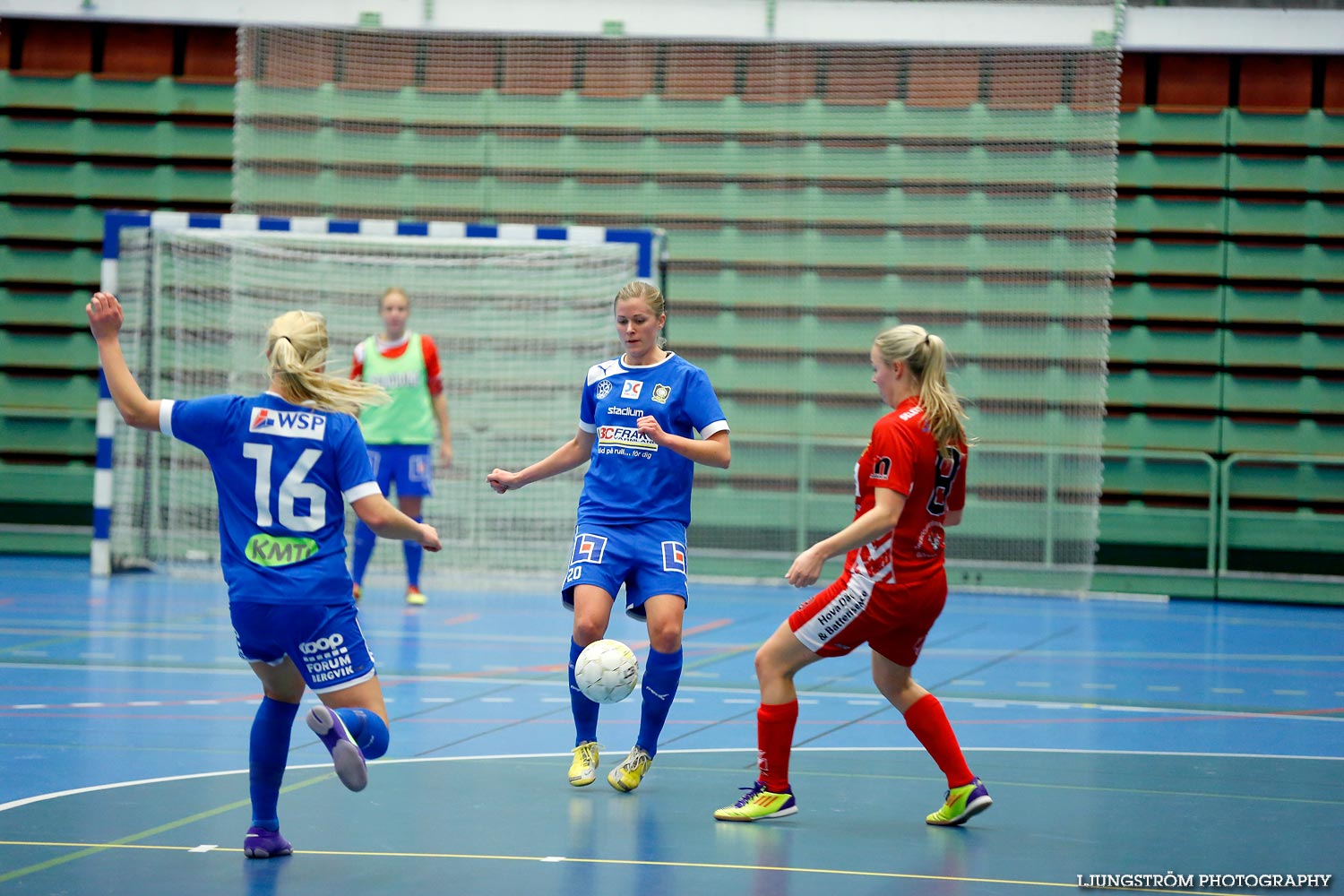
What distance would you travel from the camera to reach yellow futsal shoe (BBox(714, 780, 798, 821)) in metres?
4.75

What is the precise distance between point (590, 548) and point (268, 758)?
1.52 m

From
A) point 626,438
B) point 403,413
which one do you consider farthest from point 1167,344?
point 626,438

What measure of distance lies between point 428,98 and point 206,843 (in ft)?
34.8

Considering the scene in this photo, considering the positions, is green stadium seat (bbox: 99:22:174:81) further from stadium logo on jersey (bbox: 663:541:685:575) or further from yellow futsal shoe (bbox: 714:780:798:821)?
yellow futsal shoe (bbox: 714:780:798:821)

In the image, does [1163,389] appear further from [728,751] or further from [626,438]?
[626,438]

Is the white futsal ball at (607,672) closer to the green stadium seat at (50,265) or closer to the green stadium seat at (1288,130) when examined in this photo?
the green stadium seat at (1288,130)

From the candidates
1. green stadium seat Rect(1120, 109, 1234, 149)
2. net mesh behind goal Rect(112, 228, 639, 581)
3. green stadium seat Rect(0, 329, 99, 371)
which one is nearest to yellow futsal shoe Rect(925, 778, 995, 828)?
net mesh behind goal Rect(112, 228, 639, 581)

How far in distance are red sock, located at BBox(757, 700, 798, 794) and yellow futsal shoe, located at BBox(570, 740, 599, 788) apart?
706 millimetres

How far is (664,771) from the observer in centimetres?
559

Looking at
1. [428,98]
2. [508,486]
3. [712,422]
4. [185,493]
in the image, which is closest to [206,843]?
[508,486]

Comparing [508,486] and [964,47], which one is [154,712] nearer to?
[508,486]

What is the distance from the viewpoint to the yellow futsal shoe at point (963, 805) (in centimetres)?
469

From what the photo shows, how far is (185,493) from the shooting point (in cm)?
1237

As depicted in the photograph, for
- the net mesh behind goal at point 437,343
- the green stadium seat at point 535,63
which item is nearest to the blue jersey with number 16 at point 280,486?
the net mesh behind goal at point 437,343
